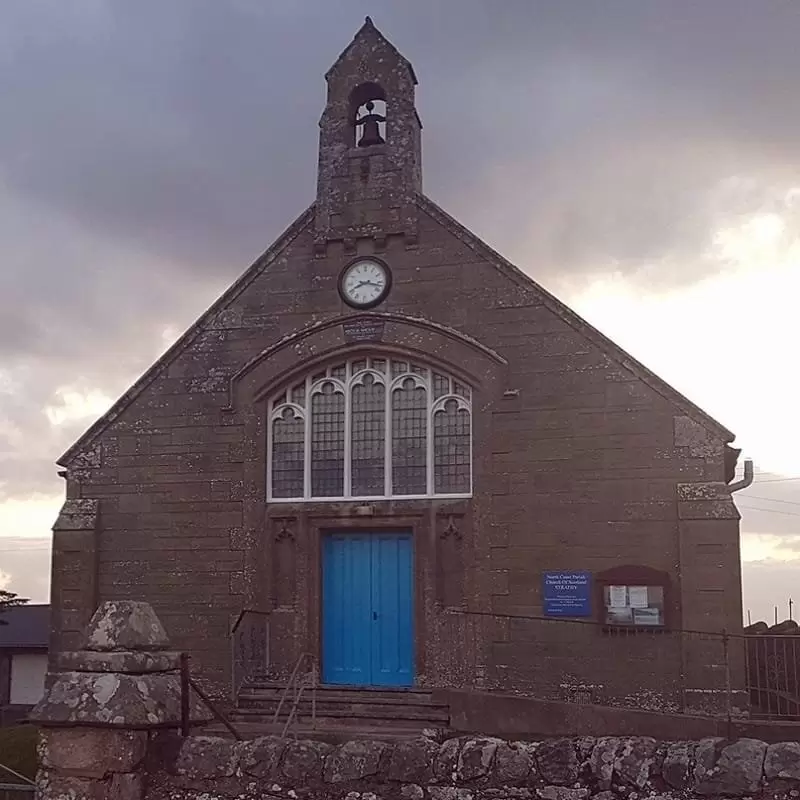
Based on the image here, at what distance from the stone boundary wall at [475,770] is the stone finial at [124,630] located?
64cm

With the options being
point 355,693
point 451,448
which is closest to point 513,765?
point 355,693

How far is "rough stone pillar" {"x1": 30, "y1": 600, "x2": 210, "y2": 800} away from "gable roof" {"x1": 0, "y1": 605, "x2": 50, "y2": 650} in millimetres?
24229

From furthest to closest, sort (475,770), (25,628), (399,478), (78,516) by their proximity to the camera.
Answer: (25,628) < (78,516) < (399,478) < (475,770)

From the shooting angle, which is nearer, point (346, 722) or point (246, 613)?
point (346, 722)

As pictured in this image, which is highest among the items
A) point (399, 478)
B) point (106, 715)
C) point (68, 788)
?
point (399, 478)

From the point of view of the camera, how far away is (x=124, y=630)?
6367mm

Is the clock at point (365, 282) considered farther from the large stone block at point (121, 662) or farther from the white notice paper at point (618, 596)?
the large stone block at point (121, 662)

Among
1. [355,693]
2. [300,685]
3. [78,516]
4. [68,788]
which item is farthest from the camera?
[78,516]

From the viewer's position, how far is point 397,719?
14.2 m

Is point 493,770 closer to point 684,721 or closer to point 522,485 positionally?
point 684,721


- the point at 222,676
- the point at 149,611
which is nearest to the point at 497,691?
the point at 222,676

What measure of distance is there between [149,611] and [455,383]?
10202mm

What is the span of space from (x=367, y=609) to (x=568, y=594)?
126 inches

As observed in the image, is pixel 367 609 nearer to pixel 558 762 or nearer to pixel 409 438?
pixel 409 438
